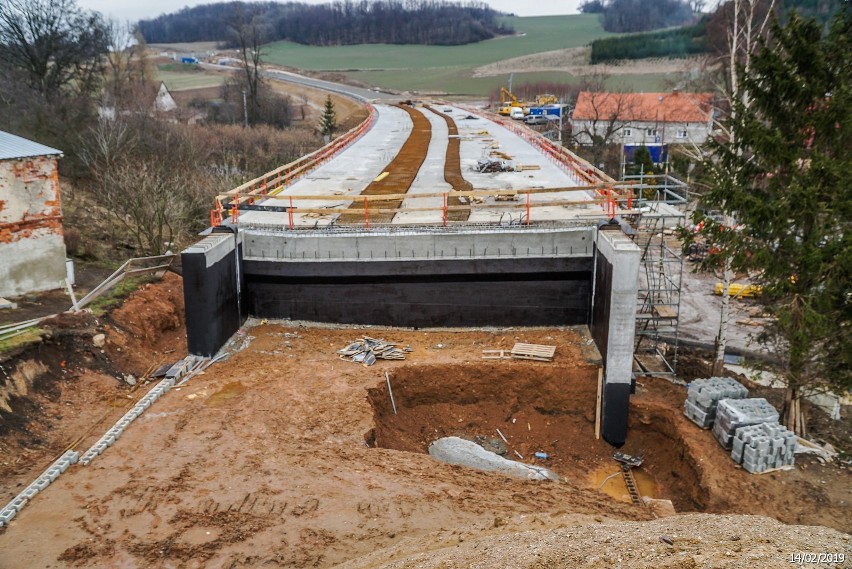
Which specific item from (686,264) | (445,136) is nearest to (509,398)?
(686,264)

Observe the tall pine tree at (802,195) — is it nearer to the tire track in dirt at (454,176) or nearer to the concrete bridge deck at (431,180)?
the concrete bridge deck at (431,180)

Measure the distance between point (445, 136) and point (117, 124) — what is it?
53.8 feet

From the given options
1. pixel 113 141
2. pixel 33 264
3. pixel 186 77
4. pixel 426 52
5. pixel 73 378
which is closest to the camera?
pixel 73 378

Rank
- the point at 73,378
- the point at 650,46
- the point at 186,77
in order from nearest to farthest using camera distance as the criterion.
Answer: the point at 73,378 < the point at 186,77 < the point at 650,46

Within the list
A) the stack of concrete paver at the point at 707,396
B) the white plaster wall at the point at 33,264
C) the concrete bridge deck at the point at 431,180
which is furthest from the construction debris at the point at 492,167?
the white plaster wall at the point at 33,264

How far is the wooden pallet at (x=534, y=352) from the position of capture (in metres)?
15.6

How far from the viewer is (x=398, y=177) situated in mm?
24594

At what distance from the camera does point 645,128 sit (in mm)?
55656

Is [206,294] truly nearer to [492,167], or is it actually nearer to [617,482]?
[617,482]

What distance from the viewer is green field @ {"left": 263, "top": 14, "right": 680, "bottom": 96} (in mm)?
99938

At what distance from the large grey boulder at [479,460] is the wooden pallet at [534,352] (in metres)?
2.87
